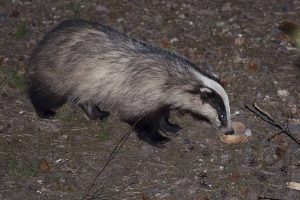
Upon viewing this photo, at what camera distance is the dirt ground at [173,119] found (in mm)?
6598

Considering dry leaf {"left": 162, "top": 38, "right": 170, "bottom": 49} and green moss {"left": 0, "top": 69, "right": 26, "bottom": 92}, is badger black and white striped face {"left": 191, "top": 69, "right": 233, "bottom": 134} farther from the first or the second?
green moss {"left": 0, "top": 69, "right": 26, "bottom": 92}

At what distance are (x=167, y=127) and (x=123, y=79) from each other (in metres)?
0.75

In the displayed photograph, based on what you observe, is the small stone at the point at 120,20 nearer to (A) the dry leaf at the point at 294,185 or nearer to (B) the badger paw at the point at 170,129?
(B) the badger paw at the point at 170,129


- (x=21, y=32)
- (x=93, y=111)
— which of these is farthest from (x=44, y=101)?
(x=21, y=32)

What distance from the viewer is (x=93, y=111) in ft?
24.3

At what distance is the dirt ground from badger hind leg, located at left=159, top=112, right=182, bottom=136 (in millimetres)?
79

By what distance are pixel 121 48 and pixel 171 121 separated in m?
1.02

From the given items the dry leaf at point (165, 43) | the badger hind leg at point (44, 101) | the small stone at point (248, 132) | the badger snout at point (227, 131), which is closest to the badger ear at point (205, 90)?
the badger snout at point (227, 131)

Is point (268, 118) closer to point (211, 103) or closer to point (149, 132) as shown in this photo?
point (211, 103)

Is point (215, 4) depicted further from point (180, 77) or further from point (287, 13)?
point (180, 77)

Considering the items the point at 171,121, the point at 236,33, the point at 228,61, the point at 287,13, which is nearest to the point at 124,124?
the point at 171,121

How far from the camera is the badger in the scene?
270 inches

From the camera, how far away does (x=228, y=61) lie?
27.0 feet

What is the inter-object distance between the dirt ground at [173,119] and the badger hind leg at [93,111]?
69 millimetres
